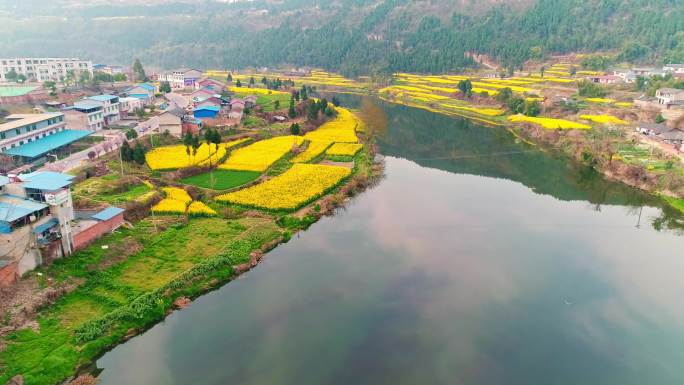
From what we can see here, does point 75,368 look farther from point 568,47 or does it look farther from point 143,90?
point 568,47

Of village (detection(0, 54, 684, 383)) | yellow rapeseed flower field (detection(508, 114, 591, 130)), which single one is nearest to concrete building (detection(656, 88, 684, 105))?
village (detection(0, 54, 684, 383))

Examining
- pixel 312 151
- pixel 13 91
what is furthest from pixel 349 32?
pixel 312 151

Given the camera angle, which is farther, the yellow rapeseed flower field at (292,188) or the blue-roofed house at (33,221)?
the yellow rapeseed flower field at (292,188)

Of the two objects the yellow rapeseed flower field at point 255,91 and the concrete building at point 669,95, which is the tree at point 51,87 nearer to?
the yellow rapeseed flower field at point 255,91

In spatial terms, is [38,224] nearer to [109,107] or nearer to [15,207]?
[15,207]

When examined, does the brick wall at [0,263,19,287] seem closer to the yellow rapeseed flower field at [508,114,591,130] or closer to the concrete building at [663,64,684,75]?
the yellow rapeseed flower field at [508,114,591,130]

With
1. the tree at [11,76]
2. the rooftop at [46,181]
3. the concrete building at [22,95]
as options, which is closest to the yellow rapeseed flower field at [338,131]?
the rooftop at [46,181]
